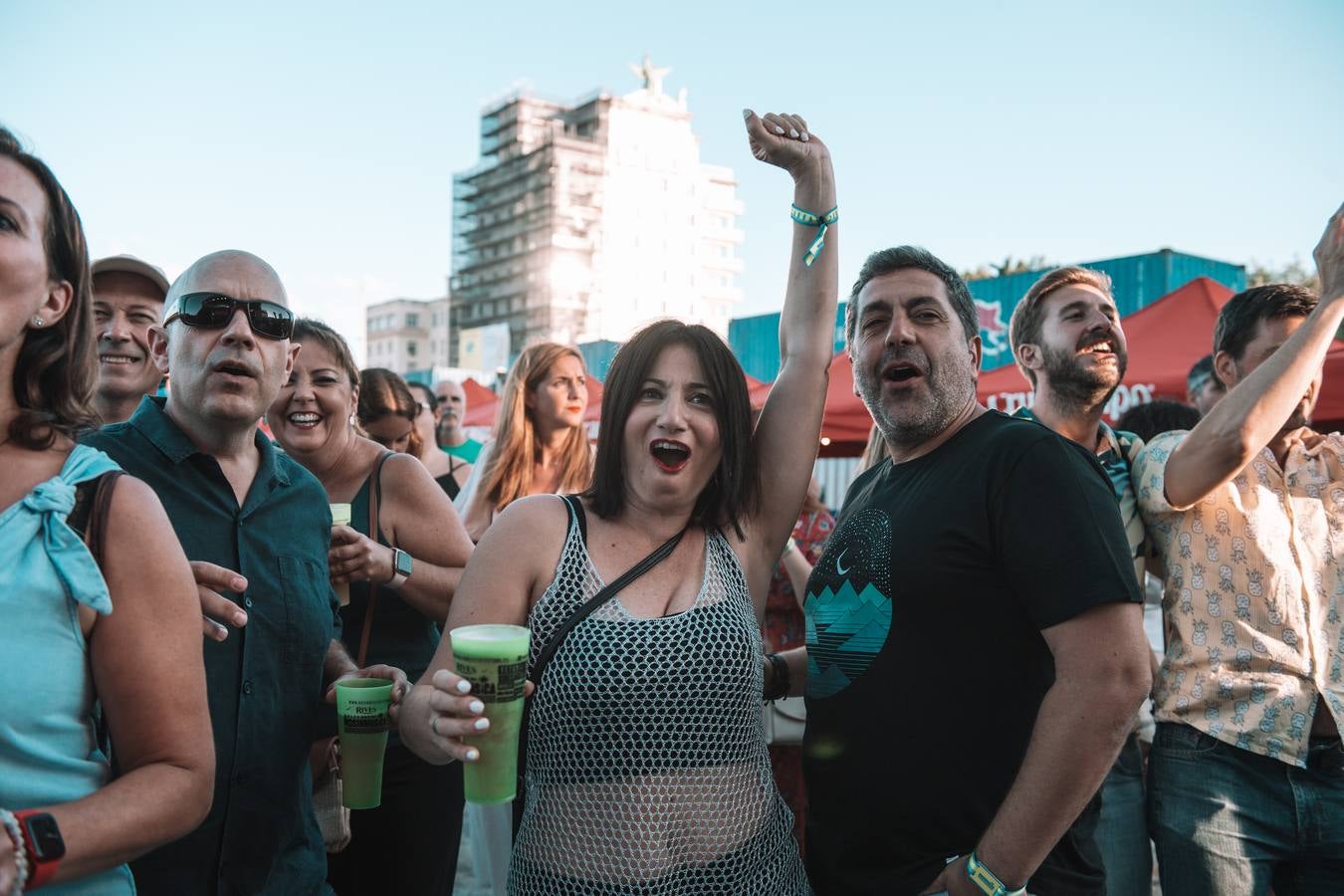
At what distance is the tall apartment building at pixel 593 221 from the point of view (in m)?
98.0

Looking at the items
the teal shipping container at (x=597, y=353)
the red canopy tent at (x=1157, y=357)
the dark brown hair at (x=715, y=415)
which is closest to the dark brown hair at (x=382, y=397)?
the red canopy tent at (x=1157, y=357)

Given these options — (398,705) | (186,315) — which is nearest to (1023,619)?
(398,705)

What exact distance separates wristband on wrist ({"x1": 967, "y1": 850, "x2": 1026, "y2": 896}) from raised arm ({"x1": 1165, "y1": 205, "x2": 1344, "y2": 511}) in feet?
4.48

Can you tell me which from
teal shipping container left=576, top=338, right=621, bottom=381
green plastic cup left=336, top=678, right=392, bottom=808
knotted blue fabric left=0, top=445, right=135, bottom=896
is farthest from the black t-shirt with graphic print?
teal shipping container left=576, top=338, right=621, bottom=381

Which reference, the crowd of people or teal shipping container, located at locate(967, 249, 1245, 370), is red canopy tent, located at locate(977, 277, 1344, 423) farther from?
teal shipping container, located at locate(967, 249, 1245, 370)

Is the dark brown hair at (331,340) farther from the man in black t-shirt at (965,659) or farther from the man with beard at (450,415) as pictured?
the man with beard at (450,415)

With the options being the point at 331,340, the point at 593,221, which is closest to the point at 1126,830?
the point at 331,340

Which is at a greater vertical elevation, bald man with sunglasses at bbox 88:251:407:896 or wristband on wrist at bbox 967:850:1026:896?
bald man with sunglasses at bbox 88:251:407:896

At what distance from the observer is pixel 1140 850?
2.90 m

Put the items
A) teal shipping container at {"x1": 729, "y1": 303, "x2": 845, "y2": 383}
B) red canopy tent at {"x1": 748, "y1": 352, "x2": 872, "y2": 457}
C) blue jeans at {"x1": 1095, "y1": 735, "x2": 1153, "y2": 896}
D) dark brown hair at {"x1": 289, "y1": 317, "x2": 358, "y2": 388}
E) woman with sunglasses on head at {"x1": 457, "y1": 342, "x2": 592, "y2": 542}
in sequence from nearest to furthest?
blue jeans at {"x1": 1095, "y1": 735, "x2": 1153, "y2": 896}
dark brown hair at {"x1": 289, "y1": 317, "x2": 358, "y2": 388}
woman with sunglasses on head at {"x1": 457, "y1": 342, "x2": 592, "y2": 542}
red canopy tent at {"x1": 748, "y1": 352, "x2": 872, "y2": 457}
teal shipping container at {"x1": 729, "y1": 303, "x2": 845, "y2": 383}

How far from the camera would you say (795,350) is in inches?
96.3

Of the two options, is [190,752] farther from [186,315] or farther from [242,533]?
[186,315]

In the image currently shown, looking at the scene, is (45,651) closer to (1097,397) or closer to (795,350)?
(795,350)

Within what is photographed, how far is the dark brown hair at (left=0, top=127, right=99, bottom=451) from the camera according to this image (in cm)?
147
